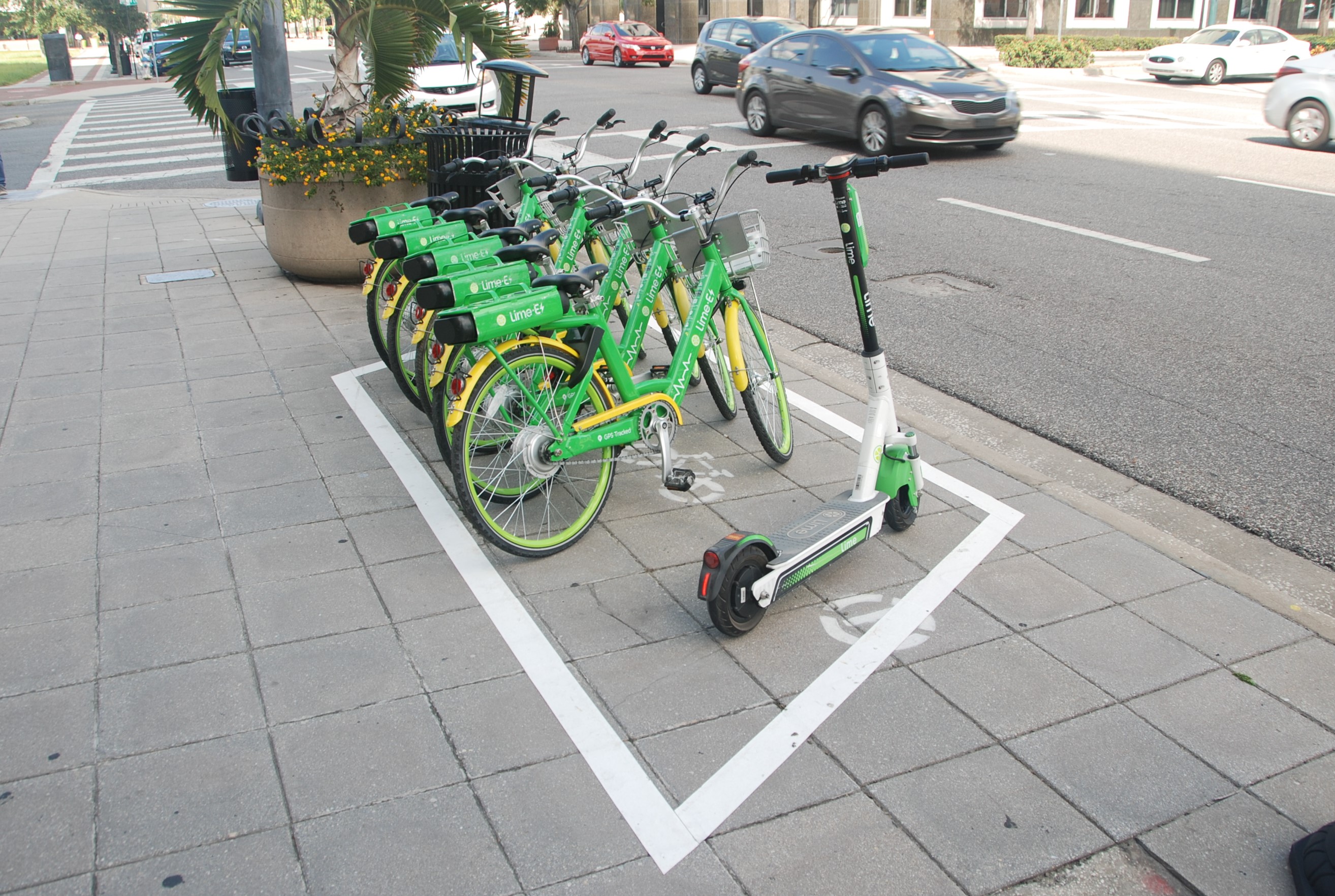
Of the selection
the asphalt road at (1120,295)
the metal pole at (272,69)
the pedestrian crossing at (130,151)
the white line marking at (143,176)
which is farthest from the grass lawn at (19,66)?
the metal pole at (272,69)

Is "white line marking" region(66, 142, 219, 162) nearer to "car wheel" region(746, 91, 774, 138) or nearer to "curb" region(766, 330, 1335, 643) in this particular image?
"car wheel" region(746, 91, 774, 138)

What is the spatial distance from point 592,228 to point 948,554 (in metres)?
2.24

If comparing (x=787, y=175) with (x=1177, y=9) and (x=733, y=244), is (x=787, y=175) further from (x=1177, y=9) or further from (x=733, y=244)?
(x=1177, y=9)

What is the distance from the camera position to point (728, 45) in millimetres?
22984

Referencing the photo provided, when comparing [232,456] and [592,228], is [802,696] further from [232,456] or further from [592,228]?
[232,456]

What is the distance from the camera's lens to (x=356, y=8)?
24.3 ft

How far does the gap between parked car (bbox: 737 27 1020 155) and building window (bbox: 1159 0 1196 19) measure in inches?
1311

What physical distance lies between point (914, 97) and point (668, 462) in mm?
10972

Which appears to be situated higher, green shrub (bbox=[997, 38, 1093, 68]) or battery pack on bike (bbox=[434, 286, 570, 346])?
green shrub (bbox=[997, 38, 1093, 68])

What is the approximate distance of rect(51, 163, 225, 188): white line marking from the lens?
46.7ft

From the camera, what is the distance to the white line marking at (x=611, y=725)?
8.75ft

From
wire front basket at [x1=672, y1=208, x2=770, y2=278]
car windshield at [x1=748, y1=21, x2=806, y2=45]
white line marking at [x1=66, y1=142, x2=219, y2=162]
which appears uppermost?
car windshield at [x1=748, y1=21, x2=806, y2=45]

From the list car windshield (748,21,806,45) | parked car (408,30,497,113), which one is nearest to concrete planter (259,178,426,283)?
parked car (408,30,497,113)

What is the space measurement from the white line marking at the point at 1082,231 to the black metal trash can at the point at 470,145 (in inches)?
204
